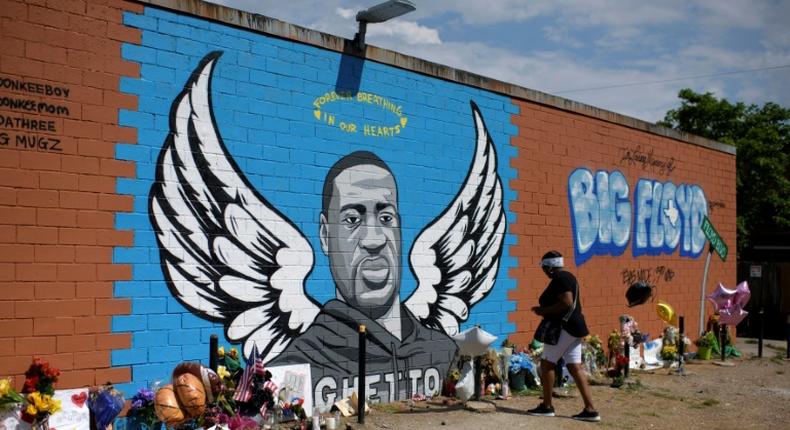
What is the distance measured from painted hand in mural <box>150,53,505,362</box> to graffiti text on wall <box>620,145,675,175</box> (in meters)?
3.96

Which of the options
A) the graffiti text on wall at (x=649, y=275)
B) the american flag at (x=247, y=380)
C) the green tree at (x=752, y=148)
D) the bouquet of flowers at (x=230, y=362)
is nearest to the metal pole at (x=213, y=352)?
the bouquet of flowers at (x=230, y=362)

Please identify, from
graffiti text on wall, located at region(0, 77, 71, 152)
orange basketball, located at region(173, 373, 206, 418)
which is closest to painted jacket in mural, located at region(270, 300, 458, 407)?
orange basketball, located at region(173, 373, 206, 418)

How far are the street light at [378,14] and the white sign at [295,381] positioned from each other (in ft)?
11.3

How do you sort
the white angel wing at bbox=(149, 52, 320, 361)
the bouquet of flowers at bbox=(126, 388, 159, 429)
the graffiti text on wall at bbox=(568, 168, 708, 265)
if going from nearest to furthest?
the bouquet of flowers at bbox=(126, 388, 159, 429) < the white angel wing at bbox=(149, 52, 320, 361) < the graffiti text on wall at bbox=(568, 168, 708, 265)

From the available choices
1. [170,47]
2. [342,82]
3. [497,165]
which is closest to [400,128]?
[342,82]

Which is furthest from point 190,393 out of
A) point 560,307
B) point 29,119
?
point 560,307

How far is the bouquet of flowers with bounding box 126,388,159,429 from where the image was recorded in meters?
6.31

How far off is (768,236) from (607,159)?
492 inches

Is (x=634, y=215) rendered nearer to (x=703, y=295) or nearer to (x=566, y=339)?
(x=703, y=295)

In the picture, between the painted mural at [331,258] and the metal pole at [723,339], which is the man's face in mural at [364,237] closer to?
the painted mural at [331,258]

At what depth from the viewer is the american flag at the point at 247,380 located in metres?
6.61

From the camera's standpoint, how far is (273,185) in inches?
294

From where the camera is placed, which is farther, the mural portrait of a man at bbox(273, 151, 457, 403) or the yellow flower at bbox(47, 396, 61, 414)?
the mural portrait of a man at bbox(273, 151, 457, 403)

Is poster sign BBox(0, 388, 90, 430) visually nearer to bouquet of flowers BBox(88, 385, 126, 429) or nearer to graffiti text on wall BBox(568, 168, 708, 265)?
bouquet of flowers BBox(88, 385, 126, 429)
